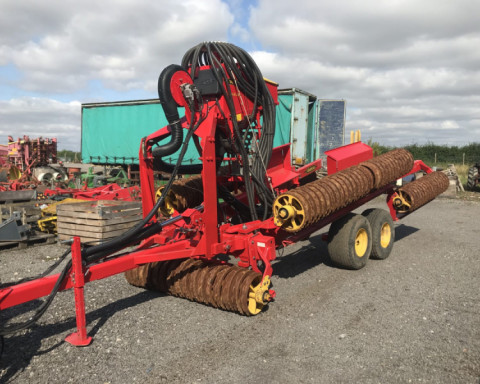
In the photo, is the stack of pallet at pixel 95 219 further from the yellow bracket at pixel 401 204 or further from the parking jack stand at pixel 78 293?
the yellow bracket at pixel 401 204

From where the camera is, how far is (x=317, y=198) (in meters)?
4.54

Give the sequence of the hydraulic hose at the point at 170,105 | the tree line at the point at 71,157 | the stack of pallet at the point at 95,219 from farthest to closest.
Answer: the tree line at the point at 71,157 < the stack of pallet at the point at 95,219 < the hydraulic hose at the point at 170,105

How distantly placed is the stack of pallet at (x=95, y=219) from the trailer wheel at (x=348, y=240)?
3.74m

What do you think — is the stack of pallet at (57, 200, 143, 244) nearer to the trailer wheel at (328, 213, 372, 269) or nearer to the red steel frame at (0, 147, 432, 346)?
the red steel frame at (0, 147, 432, 346)

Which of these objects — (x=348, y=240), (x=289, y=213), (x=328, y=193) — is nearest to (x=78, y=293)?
(x=289, y=213)

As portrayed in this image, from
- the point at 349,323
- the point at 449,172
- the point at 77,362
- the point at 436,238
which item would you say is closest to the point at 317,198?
the point at 349,323

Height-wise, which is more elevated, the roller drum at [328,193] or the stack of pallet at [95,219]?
the roller drum at [328,193]

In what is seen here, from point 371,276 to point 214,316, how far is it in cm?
258

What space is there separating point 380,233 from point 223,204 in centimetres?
264

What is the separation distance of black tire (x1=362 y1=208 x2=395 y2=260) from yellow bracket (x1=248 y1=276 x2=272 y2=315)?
9.12 feet

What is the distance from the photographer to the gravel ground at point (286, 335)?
324cm

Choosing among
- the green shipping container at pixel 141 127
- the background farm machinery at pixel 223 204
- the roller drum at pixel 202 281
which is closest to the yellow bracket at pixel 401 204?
the background farm machinery at pixel 223 204

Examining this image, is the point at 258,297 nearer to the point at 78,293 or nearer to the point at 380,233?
the point at 78,293

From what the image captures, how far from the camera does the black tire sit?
252 inches
